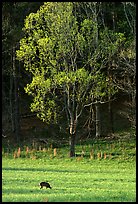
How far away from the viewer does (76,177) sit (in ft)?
78.5

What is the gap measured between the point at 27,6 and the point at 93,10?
8397 mm

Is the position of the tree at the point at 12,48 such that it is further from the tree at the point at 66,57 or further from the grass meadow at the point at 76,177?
the grass meadow at the point at 76,177

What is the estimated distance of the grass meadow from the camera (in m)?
16.3

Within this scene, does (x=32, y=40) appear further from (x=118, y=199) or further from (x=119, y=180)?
(x=118, y=199)

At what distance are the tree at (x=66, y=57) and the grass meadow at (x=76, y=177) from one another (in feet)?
7.25

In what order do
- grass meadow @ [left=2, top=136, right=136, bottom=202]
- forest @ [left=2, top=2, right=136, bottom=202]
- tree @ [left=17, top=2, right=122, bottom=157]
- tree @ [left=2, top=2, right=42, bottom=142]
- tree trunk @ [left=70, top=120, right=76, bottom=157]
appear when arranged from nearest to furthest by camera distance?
1. grass meadow @ [left=2, top=136, right=136, bottom=202]
2. forest @ [left=2, top=2, right=136, bottom=202]
3. tree trunk @ [left=70, top=120, right=76, bottom=157]
4. tree @ [left=17, top=2, right=122, bottom=157]
5. tree @ [left=2, top=2, right=42, bottom=142]

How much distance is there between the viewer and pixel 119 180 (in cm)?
2317

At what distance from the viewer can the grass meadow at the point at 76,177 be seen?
16328mm

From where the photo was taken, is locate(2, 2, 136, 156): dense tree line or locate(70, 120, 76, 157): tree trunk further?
locate(2, 2, 136, 156): dense tree line

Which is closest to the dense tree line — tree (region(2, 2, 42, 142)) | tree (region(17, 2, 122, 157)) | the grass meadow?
tree (region(17, 2, 122, 157))

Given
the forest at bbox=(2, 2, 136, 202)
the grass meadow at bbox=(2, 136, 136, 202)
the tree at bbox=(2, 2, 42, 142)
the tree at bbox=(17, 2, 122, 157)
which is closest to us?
the grass meadow at bbox=(2, 136, 136, 202)

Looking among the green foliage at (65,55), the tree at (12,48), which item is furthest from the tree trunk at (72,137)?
the tree at (12,48)

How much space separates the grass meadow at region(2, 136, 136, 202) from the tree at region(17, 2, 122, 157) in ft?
7.25

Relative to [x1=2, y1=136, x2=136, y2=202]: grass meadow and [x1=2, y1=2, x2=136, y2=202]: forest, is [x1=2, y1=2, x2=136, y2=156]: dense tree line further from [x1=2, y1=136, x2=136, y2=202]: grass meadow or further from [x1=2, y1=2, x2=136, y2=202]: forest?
[x1=2, y1=136, x2=136, y2=202]: grass meadow
